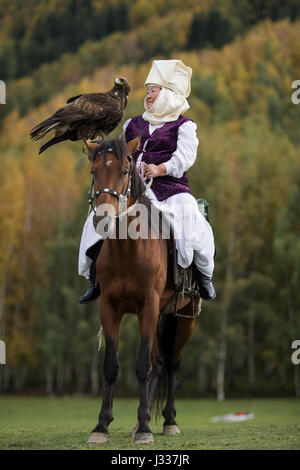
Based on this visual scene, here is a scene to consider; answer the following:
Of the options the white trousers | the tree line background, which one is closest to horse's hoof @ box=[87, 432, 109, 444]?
the white trousers

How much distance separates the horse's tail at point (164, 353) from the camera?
8.88m

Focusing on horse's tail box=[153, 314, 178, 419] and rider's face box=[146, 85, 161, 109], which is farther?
horse's tail box=[153, 314, 178, 419]

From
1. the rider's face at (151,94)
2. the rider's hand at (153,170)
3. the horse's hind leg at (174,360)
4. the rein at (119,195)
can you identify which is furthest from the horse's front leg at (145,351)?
the rider's face at (151,94)

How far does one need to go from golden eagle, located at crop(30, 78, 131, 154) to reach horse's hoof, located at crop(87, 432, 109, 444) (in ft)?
9.97

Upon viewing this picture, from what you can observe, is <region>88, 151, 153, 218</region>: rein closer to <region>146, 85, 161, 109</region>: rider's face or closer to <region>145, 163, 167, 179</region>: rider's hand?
<region>145, 163, 167, 179</region>: rider's hand

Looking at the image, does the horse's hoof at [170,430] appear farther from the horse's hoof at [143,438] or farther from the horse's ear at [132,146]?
the horse's ear at [132,146]

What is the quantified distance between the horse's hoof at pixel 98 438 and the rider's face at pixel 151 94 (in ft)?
12.8

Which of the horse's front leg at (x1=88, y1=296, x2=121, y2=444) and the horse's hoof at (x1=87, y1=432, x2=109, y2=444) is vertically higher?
the horse's front leg at (x1=88, y1=296, x2=121, y2=444)

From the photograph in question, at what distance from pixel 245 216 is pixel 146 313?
30.0 m

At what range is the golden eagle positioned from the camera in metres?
7.32

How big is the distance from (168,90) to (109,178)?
95.5 inches

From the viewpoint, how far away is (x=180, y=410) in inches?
1148

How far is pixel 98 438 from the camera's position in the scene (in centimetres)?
685

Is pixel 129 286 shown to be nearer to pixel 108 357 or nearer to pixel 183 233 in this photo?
pixel 108 357
